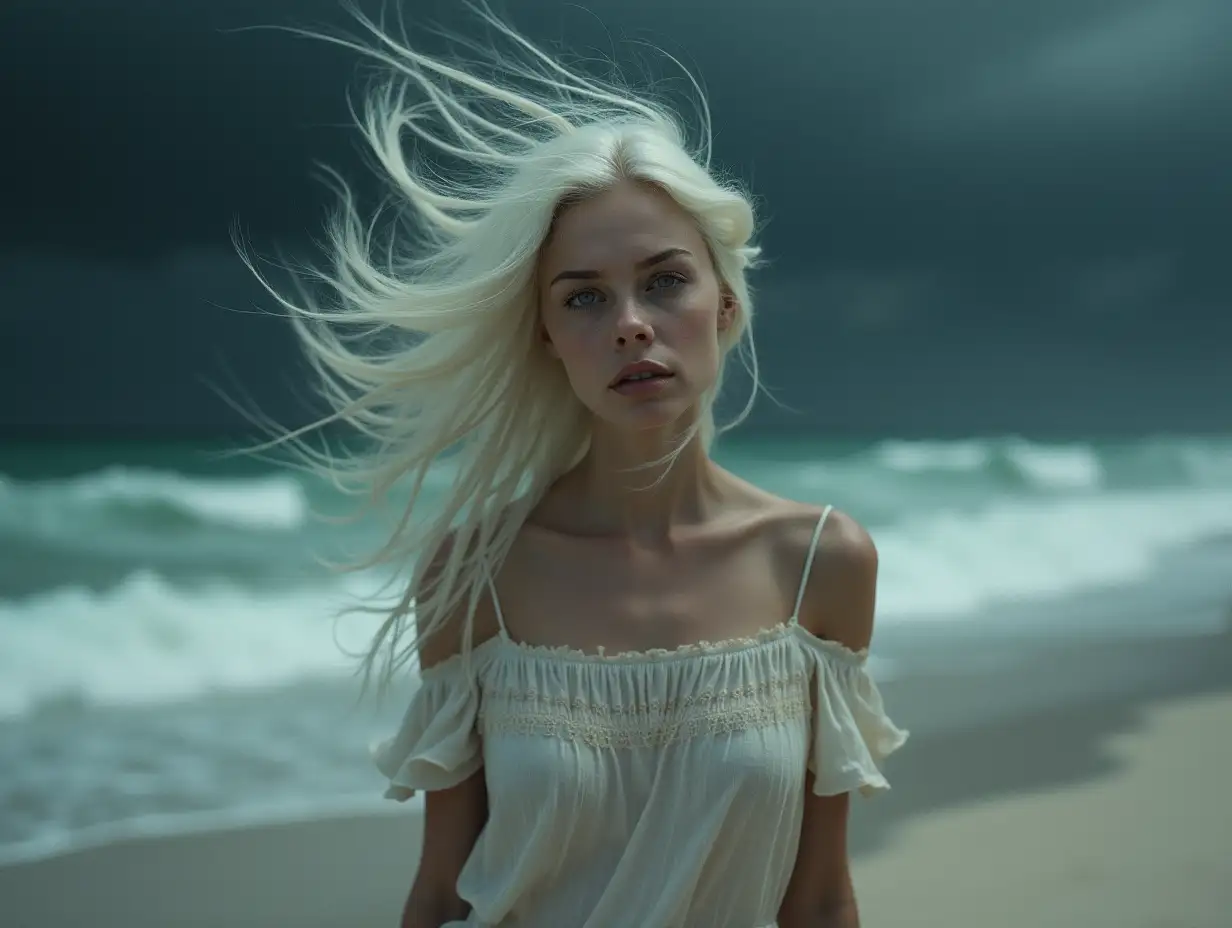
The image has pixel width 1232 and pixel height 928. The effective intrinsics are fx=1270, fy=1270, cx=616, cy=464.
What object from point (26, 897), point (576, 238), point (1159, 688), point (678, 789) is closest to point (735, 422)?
point (576, 238)

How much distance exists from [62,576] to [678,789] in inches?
401

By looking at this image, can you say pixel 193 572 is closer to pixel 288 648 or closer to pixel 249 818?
pixel 288 648

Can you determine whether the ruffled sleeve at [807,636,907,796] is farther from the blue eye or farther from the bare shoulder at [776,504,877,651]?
the blue eye

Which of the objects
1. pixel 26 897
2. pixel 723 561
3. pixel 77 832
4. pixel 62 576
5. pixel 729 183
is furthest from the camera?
pixel 62 576

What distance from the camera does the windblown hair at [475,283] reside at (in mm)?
2566

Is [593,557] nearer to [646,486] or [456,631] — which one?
[646,486]

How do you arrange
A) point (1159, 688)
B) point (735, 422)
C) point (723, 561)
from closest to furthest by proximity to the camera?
point (723, 561)
point (735, 422)
point (1159, 688)

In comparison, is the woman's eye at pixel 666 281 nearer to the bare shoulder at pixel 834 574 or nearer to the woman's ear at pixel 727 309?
the woman's ear at pixel 727 309

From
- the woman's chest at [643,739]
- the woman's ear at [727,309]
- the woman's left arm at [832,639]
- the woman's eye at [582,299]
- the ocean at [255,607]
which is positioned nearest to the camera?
the woman's chest at [643,739]

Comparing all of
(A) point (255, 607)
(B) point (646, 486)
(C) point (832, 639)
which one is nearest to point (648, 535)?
(B) point (646, 486)

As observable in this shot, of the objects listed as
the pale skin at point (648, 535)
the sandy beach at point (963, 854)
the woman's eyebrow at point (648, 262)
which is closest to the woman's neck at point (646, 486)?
the pale skin at point (648, 535)

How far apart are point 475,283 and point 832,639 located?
40.5 inches

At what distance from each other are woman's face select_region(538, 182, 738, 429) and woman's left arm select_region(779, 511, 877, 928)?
444 mm

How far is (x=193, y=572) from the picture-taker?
1130cm
